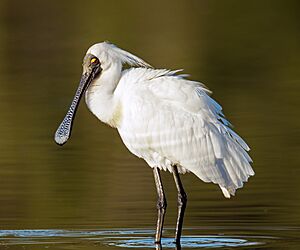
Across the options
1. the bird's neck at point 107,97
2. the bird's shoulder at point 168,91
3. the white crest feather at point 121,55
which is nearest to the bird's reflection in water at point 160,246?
the bird's shoulder at point 168,91

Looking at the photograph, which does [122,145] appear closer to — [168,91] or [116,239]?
[168,91]

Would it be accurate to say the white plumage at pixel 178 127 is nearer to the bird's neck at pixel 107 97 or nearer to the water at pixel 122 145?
the bird's neck at pixel 107 97

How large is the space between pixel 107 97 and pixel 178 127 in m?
0.79

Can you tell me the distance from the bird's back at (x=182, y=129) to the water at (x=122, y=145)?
0.50 m

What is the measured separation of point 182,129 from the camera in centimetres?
1086

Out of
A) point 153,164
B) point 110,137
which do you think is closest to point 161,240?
point 153,164

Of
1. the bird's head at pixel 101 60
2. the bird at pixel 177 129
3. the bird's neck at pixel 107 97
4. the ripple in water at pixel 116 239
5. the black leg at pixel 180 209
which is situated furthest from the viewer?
the bird's head at pixel 101 60

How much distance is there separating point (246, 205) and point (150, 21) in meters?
21.9

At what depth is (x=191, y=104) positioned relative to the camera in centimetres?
1075

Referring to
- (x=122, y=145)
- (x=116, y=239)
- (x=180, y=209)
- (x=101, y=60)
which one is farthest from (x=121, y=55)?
(x=122, y=145)

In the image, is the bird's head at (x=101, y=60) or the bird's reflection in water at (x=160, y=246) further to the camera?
the bird's head at (x=101, y=60)

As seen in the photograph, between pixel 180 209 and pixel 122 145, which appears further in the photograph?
pixel 122 145

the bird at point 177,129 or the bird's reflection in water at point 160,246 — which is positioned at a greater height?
the bird at point 177,129

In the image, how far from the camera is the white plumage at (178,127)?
10.7m
